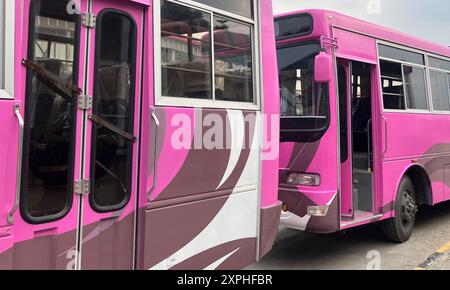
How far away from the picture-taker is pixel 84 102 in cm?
256

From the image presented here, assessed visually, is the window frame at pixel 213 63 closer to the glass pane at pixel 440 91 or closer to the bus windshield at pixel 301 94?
the bus windshield at pixel 301 94

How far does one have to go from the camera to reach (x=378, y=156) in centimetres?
558

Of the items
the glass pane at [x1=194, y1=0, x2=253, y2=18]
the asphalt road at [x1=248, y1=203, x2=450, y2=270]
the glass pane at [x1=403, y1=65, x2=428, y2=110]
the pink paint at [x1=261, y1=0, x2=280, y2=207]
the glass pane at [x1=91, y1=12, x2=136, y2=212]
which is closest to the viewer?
the glass pane at [x1=91, y1=12, x2=136, y2=212]

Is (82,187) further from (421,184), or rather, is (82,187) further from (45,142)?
(421,184)

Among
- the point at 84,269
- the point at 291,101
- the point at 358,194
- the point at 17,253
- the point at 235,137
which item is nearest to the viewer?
the point at 17,253

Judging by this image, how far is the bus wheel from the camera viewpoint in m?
5.86

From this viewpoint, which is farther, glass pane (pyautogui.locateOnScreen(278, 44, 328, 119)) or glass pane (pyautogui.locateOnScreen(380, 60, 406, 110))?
glass pane (pyautogui.locateOnScreen(380, 60, 406, 110))

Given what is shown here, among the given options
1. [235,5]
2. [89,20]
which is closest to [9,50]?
[89,20]

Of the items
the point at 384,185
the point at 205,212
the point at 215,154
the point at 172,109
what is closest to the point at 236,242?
the point at 205,212

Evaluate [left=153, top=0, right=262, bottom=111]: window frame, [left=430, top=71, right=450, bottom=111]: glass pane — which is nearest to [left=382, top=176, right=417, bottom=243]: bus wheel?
[left=430, top=71, right=450, bottom=111]: glass pane

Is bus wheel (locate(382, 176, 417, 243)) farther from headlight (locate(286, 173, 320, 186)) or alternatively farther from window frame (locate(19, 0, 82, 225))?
window frame (locate(19, 0, 82, 225))

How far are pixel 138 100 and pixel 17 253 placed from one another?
46.6 inches

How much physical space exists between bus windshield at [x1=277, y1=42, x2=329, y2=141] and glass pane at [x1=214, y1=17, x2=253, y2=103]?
1.62m
